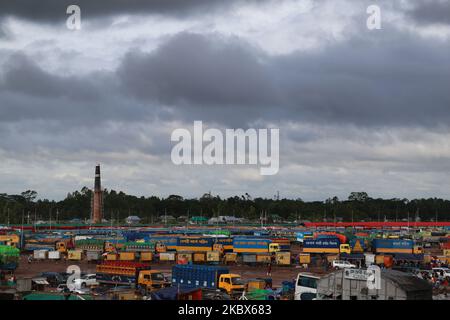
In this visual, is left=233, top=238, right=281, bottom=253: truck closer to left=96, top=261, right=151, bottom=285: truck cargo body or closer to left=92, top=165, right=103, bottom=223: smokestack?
left=96, top=261, right=151, bottom=285: truck cargo body

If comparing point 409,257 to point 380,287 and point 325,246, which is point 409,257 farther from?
point 380,287

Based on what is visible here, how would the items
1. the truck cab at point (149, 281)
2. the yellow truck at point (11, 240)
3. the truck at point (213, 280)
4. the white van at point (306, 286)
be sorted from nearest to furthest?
the white van at point (306, 286)
the truck at point (213, 280)
the truck cab at point (149, 281)
the yellow truck at point (11, 240)

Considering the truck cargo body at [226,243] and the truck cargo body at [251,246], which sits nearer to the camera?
the truck cargo body at [251,246]

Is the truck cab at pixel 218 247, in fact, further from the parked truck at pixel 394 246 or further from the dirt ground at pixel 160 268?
the parked truck at pixel 394 246

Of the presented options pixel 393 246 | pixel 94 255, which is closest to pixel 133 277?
pixel 94 255

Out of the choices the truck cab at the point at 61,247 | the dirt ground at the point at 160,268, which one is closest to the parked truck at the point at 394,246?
the dirt ground at the point at 160,268

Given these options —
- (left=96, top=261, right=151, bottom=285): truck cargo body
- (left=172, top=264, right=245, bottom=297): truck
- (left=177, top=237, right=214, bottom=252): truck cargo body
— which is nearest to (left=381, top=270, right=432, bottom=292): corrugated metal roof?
(left=172, top=264, right=245, bottom=297): truck
